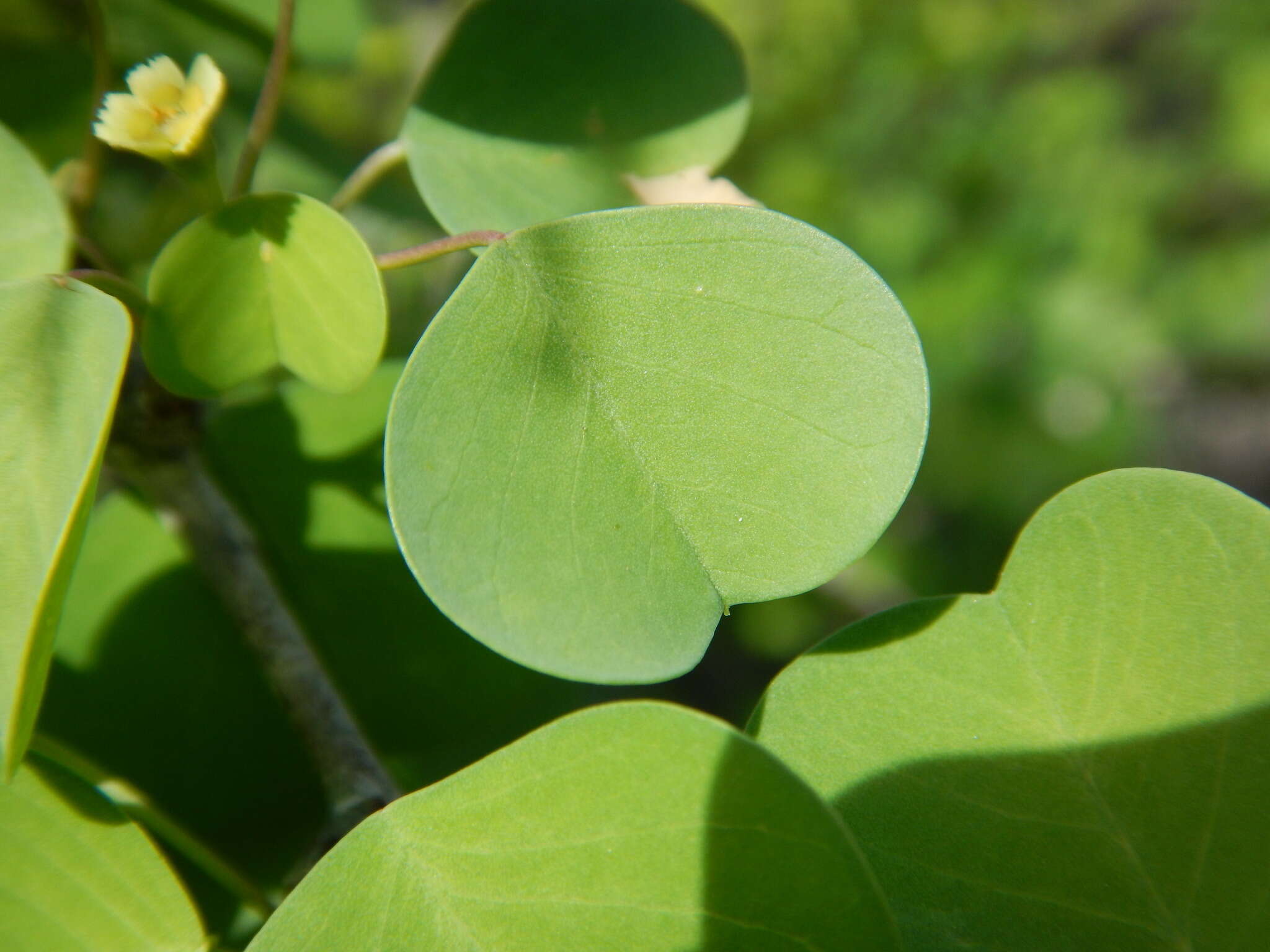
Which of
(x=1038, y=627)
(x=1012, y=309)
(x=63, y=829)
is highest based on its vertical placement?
(x=1038, y=627)

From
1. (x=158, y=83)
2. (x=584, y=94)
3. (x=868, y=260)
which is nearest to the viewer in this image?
(x=158, y=83)

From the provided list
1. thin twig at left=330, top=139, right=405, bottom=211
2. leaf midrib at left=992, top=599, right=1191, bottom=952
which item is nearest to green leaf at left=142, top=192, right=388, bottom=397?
thin twig at left=330, top=139, right=405, bottom=211

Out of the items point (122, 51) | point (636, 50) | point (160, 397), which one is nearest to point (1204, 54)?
point (636, 50)

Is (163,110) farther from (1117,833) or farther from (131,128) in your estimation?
(1117,833)

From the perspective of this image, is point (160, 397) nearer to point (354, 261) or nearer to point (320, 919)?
point (354, 261)

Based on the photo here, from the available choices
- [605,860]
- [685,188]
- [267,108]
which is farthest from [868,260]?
[605,860]

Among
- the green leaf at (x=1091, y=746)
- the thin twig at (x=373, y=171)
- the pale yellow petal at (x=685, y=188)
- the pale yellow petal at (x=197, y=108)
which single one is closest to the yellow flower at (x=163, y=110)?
the pale yellow petal at (x=197, y=108)
